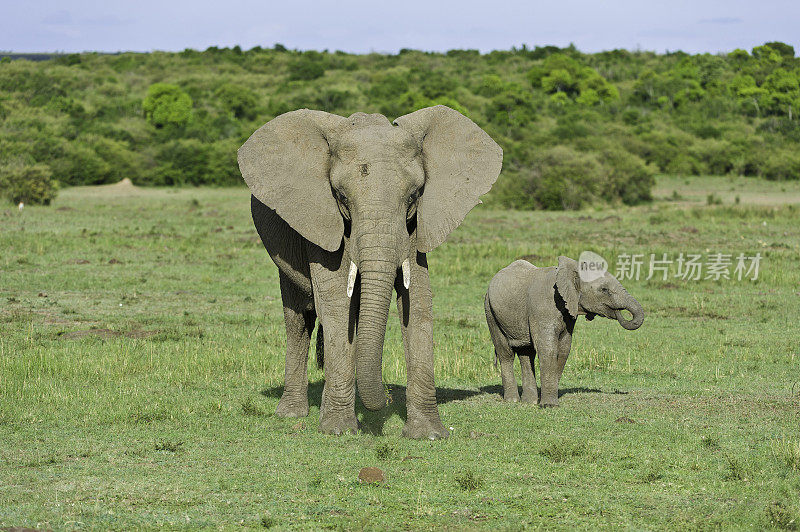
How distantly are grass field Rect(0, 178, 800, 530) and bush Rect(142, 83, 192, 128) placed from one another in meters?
54.8

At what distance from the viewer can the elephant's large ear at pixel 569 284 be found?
10211 millimetres

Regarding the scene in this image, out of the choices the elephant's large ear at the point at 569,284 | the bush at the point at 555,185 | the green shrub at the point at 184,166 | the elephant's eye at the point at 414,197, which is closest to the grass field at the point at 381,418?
the elephant's large ear at the point at 569,284

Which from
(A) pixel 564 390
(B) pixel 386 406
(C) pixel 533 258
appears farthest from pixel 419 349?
(C) pixel 533 258

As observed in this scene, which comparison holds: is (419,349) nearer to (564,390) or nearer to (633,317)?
(633,317)

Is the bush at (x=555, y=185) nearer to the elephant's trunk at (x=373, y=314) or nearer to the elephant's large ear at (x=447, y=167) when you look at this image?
the elephant's large ear at (x=447, y=167)

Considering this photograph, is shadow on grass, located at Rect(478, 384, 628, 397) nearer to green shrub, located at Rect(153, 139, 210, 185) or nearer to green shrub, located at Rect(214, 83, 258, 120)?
green shrub, located at Rect(153, 139, 210, 185)

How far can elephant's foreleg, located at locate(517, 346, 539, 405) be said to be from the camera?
419 inches

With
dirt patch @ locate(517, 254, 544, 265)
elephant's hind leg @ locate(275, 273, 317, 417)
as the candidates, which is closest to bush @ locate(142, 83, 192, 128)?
dirt patch @ locate(517, 254, 544, 265)

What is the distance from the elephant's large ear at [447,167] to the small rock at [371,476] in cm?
207

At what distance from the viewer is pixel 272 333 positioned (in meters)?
15.2

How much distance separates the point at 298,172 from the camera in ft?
A: 28.5

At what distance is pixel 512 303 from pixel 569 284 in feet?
2.61

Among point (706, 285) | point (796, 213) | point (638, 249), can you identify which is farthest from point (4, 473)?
point (796, 213)

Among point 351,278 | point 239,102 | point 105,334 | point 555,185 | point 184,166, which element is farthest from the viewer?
point 239,102
